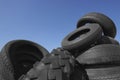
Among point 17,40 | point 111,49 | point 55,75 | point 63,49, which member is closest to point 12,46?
point 17,40

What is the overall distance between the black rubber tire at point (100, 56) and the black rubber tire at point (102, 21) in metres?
0.75

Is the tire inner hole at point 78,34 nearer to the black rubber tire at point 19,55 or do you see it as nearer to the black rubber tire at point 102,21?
the black rubber tire at point 102,21

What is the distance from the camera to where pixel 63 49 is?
6590 mm

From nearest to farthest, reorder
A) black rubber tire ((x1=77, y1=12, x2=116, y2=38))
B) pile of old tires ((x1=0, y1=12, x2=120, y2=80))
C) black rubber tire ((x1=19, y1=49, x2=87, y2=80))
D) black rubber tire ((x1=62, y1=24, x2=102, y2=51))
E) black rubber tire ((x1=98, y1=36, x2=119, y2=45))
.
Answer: black rubber tire ((x1=19, y1=49, x2=87, y2=80)) → pile of old tires ((x1=0, y1=12, x2=120, y2=80)) → black rubber tire ((x1=62, y1=24, x2=102, y2=51)) → black rubber tire ((x1=98, y1=36, x2=119, y2=45)) → black rubber tire ((x1=77, y1=12, x2=116, y2=38))

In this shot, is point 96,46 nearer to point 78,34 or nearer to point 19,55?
point 78,34

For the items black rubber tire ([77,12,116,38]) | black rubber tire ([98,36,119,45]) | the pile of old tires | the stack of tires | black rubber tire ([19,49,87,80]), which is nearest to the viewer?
black rubber tire ([19,49,87,80])

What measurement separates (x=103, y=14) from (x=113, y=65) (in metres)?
1.55

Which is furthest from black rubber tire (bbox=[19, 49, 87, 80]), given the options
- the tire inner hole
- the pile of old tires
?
the tire inner hole

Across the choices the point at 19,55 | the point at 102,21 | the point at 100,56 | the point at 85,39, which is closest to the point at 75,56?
the point at 85,39

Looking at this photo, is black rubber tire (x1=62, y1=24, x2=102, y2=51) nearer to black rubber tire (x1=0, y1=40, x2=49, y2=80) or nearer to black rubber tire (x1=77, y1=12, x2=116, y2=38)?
black rubber tire (x1=77, y1=12, x2=116, y2=38)

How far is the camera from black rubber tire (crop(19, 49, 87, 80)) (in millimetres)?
5617

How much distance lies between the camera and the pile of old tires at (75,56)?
5785 mm

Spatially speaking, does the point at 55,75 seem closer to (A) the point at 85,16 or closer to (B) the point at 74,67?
(B) the point at 74,67

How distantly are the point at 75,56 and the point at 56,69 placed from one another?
1259mm
